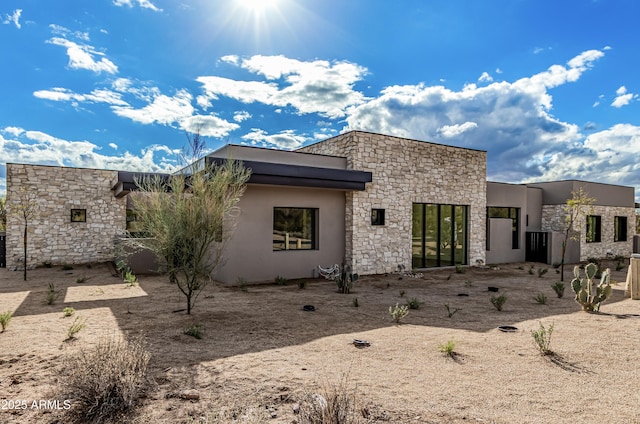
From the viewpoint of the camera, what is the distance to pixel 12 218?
15227 mm

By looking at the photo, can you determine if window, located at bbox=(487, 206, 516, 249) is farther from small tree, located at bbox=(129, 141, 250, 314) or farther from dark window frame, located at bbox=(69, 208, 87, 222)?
dark window frame, located at bbox=(69, 208, 87, 222)

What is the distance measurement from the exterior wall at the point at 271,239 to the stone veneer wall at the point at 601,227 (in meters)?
13.1

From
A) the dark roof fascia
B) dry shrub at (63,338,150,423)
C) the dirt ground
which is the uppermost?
the dark roof fascia

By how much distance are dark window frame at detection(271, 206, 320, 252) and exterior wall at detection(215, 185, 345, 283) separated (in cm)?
11

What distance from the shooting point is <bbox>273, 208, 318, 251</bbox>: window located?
12094 millimetres

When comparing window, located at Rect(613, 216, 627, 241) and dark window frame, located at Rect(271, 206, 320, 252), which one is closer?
dark window frame, located at Rect(271, 206, 320, 252)

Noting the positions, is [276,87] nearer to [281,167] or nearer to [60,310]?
[281,167]

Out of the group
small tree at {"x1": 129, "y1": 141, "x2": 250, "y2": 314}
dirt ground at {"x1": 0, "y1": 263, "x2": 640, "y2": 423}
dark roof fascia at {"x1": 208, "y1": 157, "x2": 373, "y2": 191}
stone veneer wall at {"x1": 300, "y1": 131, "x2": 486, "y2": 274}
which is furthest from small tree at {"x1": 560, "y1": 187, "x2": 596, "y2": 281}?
small tree at {"x1": 129, "y1": 141, "x2": 250, "y2": 314}

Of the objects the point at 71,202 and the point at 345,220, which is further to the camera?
the point at 71,202

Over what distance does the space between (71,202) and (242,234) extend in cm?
990

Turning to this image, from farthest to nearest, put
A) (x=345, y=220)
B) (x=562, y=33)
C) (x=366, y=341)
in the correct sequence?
(x=345, y=220) → (x=562, y=33) → (x=366, y=341)

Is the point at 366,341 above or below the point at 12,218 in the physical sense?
below

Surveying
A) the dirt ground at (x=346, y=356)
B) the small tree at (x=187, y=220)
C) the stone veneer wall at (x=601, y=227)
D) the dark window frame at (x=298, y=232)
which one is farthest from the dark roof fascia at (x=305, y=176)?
the stone veneer wall at (x=601, y=227)

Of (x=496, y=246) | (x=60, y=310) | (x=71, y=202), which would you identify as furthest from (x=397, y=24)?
(x=71, y=202)
